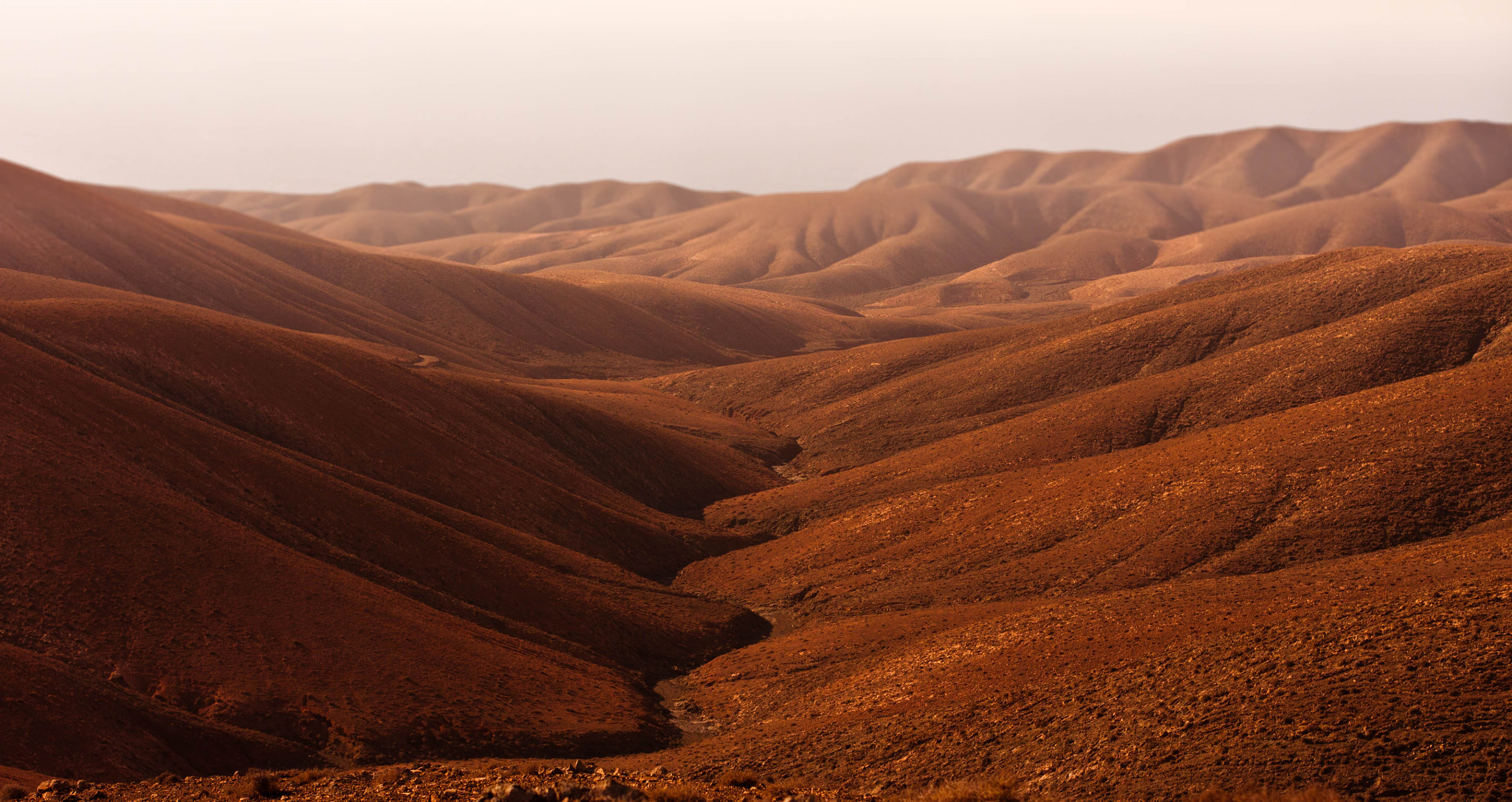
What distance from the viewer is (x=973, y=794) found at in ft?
54.4

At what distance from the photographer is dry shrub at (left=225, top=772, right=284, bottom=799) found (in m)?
17.4

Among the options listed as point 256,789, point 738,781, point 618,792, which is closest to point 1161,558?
point 738,781

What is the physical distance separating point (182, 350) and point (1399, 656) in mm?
47325

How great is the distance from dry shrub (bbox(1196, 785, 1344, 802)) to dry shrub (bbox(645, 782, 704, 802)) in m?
7.48

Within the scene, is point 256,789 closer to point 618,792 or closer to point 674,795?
point 618,792

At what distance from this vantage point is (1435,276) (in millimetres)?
69562

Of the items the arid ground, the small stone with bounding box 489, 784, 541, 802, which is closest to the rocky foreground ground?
the small stone with bounding box 489, 784, 541, 802

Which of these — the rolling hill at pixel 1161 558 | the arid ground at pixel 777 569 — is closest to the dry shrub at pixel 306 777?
the arid ground at pixel 777 569

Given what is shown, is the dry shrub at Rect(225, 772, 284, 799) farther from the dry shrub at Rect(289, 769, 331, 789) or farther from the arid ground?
the dry shrub at Rect(289, 769, 331, 789)

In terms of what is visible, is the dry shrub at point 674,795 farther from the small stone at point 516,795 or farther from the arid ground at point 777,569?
the small stone at point 516,795

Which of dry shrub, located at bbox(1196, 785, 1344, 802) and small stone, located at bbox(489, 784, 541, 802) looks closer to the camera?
small stone, located at bbox(489, 784, 541, 802)

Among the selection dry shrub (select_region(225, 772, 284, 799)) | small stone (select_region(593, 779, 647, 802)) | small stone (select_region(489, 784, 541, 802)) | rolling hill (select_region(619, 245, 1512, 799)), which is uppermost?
small stone (select_region(489, 784, 541, 802))

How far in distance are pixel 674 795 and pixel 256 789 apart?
284 inches

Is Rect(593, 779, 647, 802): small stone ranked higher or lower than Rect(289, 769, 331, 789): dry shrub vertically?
higher
